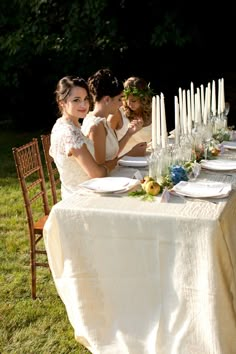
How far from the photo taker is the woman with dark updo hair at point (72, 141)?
307 cm

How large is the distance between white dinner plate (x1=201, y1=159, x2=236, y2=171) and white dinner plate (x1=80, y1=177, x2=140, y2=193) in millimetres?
578

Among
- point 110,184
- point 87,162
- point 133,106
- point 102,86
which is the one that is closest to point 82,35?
point 133,106

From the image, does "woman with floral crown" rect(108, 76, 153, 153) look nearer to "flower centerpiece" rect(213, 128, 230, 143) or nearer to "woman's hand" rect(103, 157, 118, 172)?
"flower centerpiece" rect(213, 128, 230, 143)

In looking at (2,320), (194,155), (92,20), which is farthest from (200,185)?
(92,20)

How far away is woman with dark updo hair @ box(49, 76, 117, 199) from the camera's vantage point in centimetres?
307

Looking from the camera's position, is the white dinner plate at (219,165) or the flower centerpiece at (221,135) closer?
the white dinner plate at (219,165)

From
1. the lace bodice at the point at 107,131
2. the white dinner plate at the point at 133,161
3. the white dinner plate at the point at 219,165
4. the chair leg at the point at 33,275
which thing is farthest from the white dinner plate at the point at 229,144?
the chair leg at the point at 33,275

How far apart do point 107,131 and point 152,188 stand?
85 cm

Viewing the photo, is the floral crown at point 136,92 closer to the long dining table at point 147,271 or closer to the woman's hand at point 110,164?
the woman's hand at point 110,164

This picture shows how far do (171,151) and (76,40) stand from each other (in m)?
5.35

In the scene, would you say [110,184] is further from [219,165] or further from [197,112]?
[197,112]

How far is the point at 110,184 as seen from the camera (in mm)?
2881

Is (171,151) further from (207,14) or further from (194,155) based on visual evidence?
(207,14)

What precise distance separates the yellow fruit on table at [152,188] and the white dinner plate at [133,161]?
26.8 inches
